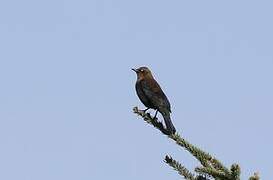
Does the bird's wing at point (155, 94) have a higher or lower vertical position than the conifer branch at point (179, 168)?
higher

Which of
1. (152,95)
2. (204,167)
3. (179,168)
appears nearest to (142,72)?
(152,95)

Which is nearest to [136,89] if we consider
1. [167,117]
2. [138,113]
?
[167,117]

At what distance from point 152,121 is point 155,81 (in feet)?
14.6

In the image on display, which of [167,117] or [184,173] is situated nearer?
[184,173]

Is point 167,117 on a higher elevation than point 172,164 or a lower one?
higher

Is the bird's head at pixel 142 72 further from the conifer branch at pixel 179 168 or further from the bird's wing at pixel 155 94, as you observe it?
the conifer branch at pixel 179 168

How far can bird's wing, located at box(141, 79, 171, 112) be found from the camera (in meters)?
9.87

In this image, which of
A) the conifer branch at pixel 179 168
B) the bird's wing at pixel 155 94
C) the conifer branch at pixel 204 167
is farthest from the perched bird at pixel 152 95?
the conifer branch at pixel 179 168

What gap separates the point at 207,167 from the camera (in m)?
3.76

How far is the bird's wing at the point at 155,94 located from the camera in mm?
9867

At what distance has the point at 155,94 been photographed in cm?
1021

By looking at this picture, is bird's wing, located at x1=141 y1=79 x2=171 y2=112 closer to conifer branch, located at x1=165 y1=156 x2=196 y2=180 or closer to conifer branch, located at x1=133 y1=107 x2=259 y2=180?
conifer branch, located at x1=133 y1=107 x2=259 y2=180

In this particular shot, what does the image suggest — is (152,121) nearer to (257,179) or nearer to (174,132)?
(174,132)

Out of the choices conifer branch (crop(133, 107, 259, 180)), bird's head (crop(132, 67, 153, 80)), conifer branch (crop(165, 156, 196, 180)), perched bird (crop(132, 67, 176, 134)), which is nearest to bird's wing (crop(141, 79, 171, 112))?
perched bird (crop(132, 67, 176, 134))
